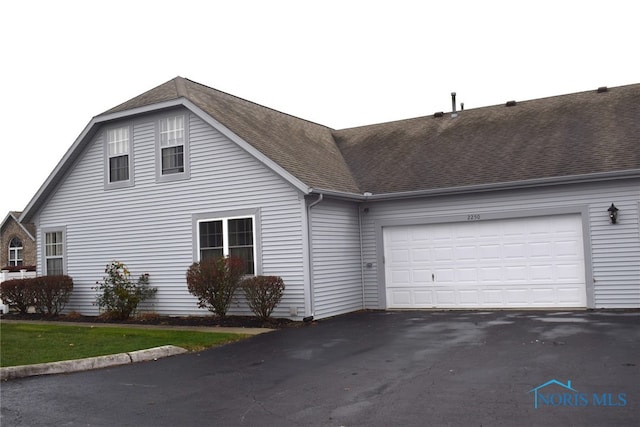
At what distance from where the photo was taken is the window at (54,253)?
19125mm

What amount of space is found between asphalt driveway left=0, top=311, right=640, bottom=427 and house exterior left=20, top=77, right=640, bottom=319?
3.12 m

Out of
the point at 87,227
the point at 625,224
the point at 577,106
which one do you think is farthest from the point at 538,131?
the point at 87,227

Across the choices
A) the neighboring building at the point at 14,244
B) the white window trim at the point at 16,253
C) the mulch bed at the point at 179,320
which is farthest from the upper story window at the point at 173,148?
the white window trim at the point at 16,253

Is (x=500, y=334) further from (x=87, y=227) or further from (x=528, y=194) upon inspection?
(x=87, y=227)

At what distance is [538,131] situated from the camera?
56.4ft

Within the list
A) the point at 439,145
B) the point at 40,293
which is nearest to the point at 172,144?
the point at 40,293

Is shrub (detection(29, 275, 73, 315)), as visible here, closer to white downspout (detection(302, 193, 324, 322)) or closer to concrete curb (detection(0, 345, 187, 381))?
white downspout (detection(302, 193, 324, 322))

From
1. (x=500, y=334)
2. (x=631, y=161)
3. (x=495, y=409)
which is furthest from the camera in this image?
(x=631, y=161)

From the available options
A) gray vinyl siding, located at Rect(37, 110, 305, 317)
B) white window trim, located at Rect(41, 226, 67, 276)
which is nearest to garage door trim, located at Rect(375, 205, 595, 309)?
gray vinyl siding, located at Rect(37, 110, 305, 317)

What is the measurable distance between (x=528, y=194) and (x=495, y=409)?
9751 mm

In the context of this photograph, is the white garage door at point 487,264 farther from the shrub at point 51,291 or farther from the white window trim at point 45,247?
the white window trim at point 45,247

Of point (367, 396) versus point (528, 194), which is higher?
point (528, 194)

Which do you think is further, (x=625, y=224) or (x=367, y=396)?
(x=625, y=224)

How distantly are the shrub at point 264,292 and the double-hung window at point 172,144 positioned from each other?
4.18 m
